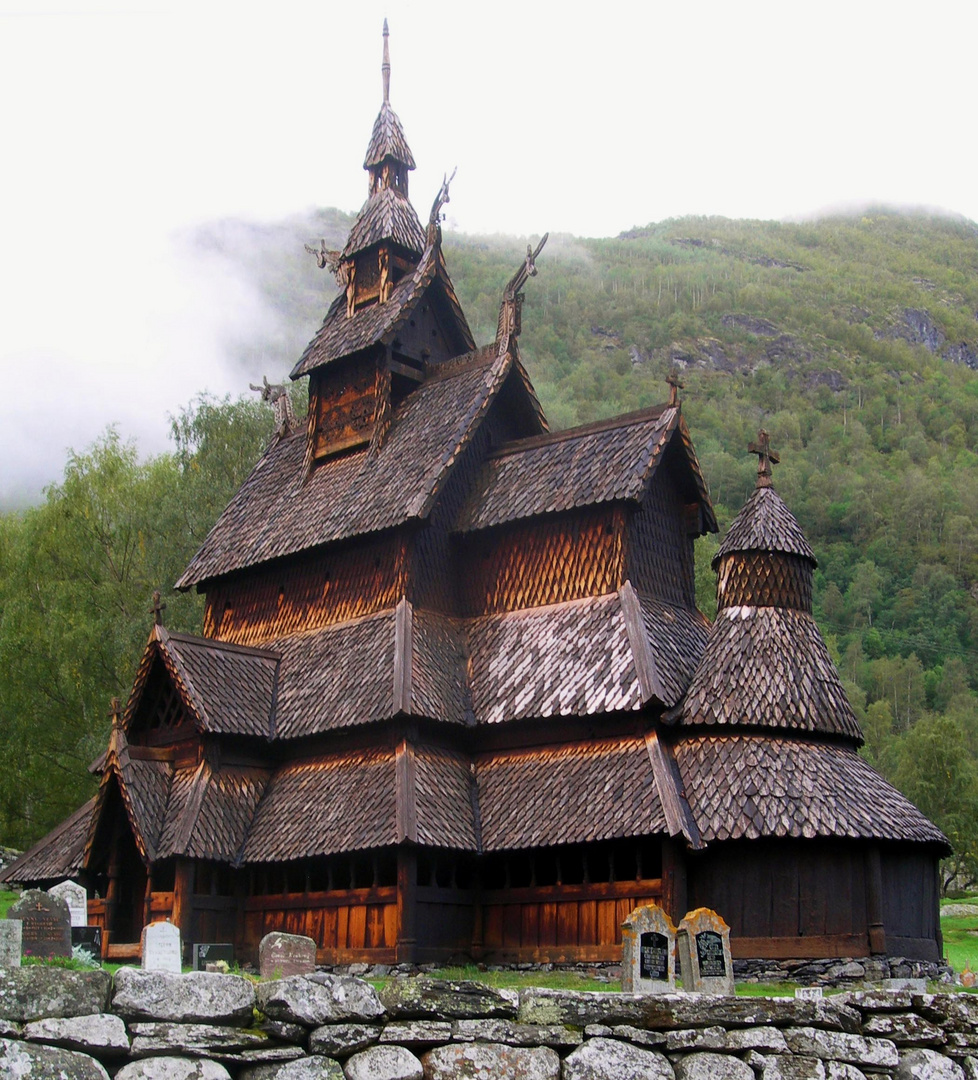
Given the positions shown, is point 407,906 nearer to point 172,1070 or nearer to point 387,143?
point 172,1070

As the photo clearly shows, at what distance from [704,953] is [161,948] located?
678 centimetres

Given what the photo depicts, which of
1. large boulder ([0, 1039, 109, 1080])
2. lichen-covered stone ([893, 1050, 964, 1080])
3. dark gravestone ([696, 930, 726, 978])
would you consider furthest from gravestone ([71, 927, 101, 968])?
lichen-covered stone ([893, 1050, 964, 1080])

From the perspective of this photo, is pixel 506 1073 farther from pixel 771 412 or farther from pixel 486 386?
pixel 771 412

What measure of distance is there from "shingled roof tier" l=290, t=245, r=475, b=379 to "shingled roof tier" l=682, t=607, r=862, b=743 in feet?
31.8

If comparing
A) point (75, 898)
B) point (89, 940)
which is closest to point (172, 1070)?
point (75, 898)

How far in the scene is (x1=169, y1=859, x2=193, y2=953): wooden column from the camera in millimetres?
24281

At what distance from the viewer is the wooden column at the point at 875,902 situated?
69.5 feet

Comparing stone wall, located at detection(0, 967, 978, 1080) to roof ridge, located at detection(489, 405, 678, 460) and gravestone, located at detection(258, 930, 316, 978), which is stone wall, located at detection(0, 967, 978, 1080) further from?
roof ridge, located at detection(489, 405, 678, 460)

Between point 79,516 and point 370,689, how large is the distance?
20967mm

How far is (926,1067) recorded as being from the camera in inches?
451

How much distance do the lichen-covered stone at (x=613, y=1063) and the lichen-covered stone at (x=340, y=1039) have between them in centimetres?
151

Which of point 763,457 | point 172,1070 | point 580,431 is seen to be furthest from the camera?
point 580,431

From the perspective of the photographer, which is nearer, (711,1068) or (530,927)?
(711,1068)

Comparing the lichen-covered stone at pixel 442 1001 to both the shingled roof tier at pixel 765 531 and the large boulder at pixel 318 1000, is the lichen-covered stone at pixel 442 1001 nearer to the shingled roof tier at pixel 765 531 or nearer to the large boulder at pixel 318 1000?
the large boulder at pixel 318 1000
